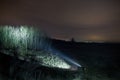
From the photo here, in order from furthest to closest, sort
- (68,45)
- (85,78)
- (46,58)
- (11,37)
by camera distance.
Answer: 1. (68,45)
2. (11,37)
3. (46,58)
4. (85,78)

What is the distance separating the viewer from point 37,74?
700 inches

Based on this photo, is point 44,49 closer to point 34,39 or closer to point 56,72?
point 34,39

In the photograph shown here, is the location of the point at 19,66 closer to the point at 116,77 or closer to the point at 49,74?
the point at 49,74

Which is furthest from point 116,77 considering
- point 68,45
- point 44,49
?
point 68,45

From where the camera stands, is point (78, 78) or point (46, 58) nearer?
point (78, 78)

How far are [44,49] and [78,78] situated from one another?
12113 mm

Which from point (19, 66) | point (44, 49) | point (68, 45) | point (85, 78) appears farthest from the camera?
point (68, 45)

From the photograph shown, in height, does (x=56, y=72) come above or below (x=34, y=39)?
below

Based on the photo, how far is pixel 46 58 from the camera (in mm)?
24766

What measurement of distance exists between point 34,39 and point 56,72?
12.5 metres

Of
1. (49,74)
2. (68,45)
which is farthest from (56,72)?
(68,45)

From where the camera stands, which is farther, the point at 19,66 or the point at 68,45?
the point at 68,45

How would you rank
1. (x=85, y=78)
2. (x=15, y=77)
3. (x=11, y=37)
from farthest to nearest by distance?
(x=11, y=37) < (x=85, y=78) < (x=15, y=77)

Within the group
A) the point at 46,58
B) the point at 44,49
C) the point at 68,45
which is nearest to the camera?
the point at 46,58
